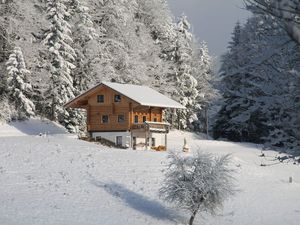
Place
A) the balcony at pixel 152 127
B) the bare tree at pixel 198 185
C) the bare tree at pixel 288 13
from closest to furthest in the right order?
the bare tree at pixel 288 13
the bare tree at pixel 198 185
the balcony at pixel 152 127

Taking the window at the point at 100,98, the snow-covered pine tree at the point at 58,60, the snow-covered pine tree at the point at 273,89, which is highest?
the snow-covered pine tree at the point at 58,60

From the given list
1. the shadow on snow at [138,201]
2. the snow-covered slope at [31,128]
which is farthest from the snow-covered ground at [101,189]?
the snow-covered slope at [31,128]

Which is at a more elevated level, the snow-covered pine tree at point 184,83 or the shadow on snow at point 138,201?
the snow-covered pine tree at point 184,83

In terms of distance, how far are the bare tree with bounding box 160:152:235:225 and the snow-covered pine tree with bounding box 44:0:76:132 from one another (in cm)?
3023

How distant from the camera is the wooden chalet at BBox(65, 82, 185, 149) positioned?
4678 centimetres

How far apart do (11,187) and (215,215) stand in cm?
971

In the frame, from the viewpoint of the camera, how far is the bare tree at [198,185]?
73.4 feet

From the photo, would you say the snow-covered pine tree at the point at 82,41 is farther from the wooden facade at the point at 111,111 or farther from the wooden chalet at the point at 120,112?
the wooden chalet at the point at 120,112

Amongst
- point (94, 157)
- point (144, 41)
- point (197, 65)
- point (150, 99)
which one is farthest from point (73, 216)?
point (197, 65)

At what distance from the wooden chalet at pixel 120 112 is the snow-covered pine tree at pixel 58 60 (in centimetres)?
324

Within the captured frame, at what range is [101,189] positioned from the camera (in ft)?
87.5

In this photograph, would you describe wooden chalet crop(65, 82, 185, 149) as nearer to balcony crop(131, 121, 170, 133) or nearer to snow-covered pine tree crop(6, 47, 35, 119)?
balcony crop(131, 121, 170, 133)

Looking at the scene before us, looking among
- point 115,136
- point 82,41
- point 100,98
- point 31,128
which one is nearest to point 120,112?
point 115,136

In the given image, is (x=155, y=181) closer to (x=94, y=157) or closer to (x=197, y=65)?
(x=94, y=157)
